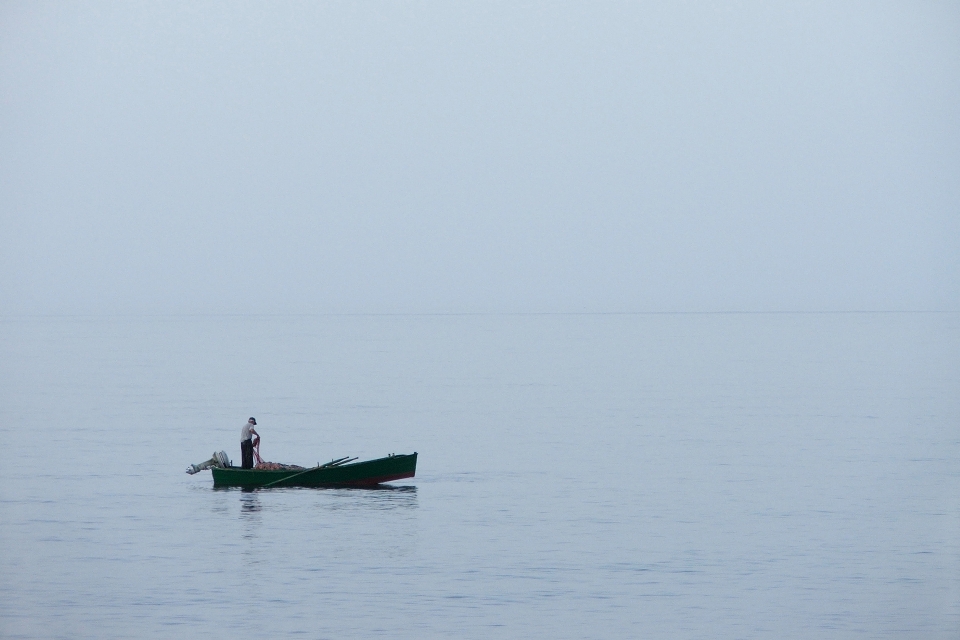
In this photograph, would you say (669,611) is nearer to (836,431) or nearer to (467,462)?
(467,462)

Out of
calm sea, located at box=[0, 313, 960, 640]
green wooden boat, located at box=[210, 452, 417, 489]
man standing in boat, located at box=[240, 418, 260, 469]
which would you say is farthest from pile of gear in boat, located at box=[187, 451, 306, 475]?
calm sea, located at box=[0, 313, 960, 640]

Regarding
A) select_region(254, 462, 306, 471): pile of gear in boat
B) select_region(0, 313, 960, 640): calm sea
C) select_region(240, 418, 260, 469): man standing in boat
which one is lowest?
select_region(0, 313, 960, 640): calm sea

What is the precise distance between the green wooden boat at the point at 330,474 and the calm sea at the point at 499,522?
424 millimetres

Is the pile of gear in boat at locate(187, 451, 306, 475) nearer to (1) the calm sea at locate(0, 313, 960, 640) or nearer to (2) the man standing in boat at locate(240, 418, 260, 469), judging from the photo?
(2) the man standing in boat at locate(240, 418, 260, 469)

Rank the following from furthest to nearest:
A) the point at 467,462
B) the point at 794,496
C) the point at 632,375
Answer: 1. the point at 632,375
2. the point at 467,462
3. the point at 794,496

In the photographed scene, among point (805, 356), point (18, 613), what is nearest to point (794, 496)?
point (18, 613)

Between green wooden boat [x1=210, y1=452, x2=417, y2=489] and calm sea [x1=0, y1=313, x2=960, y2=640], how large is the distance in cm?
42

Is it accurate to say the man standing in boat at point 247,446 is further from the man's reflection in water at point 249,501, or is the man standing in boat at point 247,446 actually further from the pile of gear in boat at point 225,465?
the man's reflection in water at point 249,501

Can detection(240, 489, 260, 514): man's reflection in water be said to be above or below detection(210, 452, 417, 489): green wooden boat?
below

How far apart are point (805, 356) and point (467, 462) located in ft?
295

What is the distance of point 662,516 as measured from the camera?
107 ft

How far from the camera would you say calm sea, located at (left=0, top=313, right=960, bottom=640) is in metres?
22.4

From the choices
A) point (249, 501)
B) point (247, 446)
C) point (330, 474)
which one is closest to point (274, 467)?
point (247, 446)

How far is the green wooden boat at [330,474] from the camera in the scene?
117ft
